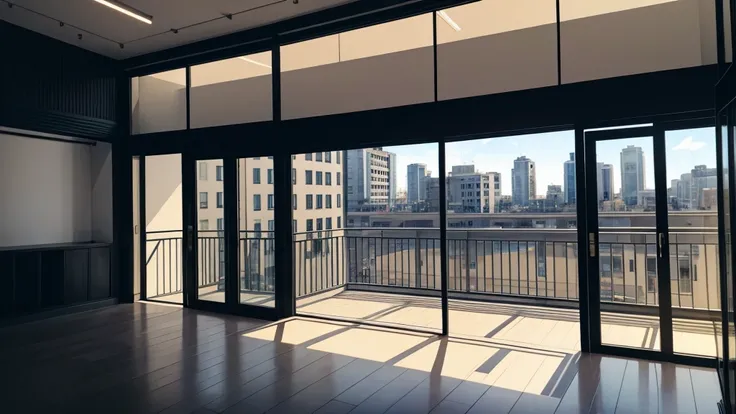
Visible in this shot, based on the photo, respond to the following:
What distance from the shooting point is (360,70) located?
4809 mm

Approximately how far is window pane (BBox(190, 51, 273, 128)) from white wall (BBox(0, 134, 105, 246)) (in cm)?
182

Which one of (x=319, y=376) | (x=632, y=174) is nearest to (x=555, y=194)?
(x=632, y=174)

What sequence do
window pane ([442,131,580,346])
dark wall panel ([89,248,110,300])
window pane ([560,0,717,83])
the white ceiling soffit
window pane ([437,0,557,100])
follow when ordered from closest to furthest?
window pane ([560,0,717,83]) → window pane ([437,0,557,100]) → the white ceiling soffit → window pane ([442,131,580,346]) → dark wall panel ([89,248,110,300])

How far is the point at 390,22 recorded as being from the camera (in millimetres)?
4652

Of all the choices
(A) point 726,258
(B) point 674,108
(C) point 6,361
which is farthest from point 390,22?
(C) point 6,361

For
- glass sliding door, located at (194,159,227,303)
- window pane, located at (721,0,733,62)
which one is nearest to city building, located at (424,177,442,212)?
glass sliding door, located at (194,159,227,303)

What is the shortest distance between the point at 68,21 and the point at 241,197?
2.73m

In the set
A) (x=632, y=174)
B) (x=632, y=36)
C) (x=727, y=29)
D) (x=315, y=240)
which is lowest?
(x=315, y=240)

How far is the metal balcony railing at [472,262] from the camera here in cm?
371

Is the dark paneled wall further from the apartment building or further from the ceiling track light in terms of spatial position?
the apartment building

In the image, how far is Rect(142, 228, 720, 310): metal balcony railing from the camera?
12.2 ft

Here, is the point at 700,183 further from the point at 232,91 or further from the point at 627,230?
the point at 232,91

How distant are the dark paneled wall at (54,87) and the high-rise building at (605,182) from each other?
6.22 metres

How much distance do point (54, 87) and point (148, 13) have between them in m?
1.84
